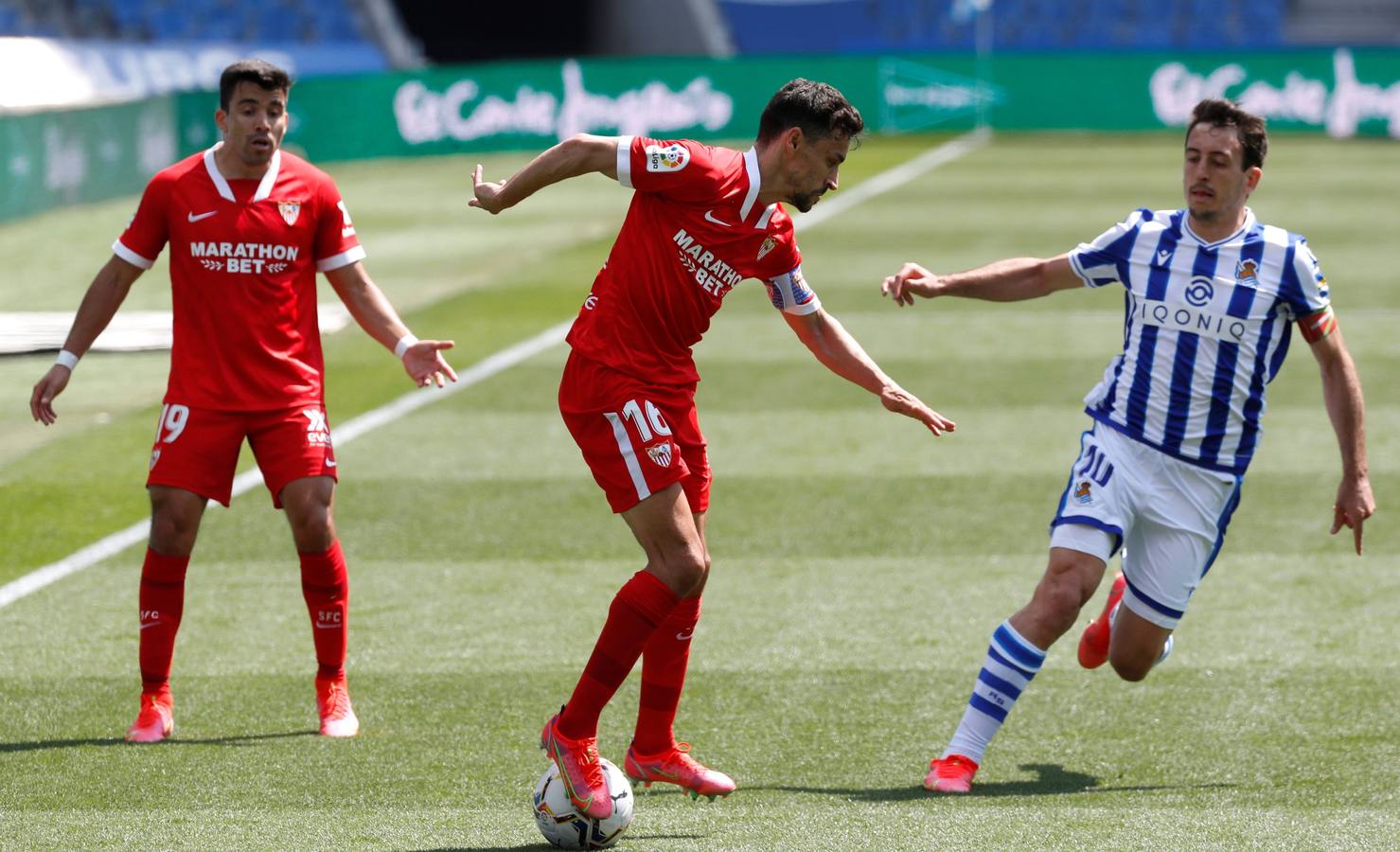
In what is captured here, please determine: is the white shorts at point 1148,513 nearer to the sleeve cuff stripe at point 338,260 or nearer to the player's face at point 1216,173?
the player's face at point 1216,173

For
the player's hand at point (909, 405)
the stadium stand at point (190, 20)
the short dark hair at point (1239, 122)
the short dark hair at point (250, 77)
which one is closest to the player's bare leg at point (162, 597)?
the short dark hair at point (250, 77)

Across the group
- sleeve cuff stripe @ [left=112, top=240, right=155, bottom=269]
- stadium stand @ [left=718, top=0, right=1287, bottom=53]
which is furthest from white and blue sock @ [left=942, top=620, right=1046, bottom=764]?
stadium stand @ [left=718, top=0, right=1287, bottom=53]

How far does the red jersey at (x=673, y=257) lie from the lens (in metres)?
5.17

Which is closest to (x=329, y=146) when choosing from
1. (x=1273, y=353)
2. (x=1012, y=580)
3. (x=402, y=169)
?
(x=402, y=169)

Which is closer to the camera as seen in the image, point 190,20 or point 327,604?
point 327,604

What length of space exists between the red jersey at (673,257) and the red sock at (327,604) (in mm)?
1405

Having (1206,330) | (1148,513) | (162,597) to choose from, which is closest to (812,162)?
(1206,330)

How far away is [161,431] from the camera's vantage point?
236 inches

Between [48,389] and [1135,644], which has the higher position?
[48,389]

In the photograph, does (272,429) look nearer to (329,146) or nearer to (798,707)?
(798,707)

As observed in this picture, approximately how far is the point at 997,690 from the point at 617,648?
126 cm

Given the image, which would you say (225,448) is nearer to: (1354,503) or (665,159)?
(665,159)

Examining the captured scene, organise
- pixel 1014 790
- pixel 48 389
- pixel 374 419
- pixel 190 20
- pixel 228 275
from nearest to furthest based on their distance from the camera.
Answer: pixel 1014 790 < pixel 228 275 < pixel 48 389 < pixel 374 419 < pixel 190 20

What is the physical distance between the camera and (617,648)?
16.9 feet
